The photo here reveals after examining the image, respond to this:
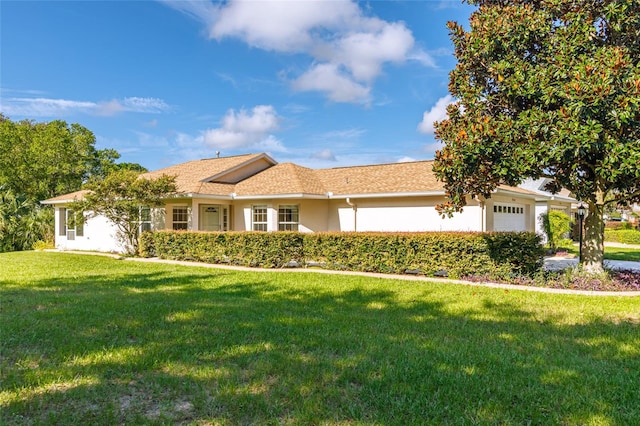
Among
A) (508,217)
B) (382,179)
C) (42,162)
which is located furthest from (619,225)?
(42,162)

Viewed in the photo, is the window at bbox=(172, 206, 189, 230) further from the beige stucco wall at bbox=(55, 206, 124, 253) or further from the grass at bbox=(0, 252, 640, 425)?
the grass at bbox=(0, 252, 640, 425)

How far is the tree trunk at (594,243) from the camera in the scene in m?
10.7

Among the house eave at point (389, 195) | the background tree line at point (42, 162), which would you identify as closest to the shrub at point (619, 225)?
the house eave at point (389, 195)

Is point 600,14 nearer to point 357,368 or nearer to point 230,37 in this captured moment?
point 357,368

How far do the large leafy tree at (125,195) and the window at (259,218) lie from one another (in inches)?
145

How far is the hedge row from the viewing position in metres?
11.0

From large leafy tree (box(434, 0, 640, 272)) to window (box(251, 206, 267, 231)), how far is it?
9.57 m

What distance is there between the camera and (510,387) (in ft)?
12.8

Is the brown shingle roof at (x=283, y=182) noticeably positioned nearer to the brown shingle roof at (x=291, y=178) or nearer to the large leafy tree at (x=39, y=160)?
the brown shingle roof at (x=291, y=178)

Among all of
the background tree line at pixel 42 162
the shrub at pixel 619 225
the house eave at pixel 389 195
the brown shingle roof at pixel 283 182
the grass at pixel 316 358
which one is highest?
the background tree line at pixel 42 162

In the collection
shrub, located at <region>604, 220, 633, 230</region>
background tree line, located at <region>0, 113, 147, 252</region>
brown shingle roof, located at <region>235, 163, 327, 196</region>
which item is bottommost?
shrub, located at <region>604, 220, 633, 230</region>

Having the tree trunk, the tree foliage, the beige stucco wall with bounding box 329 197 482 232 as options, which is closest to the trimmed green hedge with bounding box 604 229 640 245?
the beige stucco wall with bounding box 329 197 482 232

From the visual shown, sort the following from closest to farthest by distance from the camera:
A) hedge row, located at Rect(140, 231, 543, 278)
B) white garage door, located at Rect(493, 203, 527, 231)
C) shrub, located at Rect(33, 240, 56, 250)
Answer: hedge row, located at Rect(140, 231, 543, 278) < white garage door, located at Rect(493, 203, 527, 231) < shrub, located at Rect(33, 240, 56, 250)

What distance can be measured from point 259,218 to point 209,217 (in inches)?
95.6
